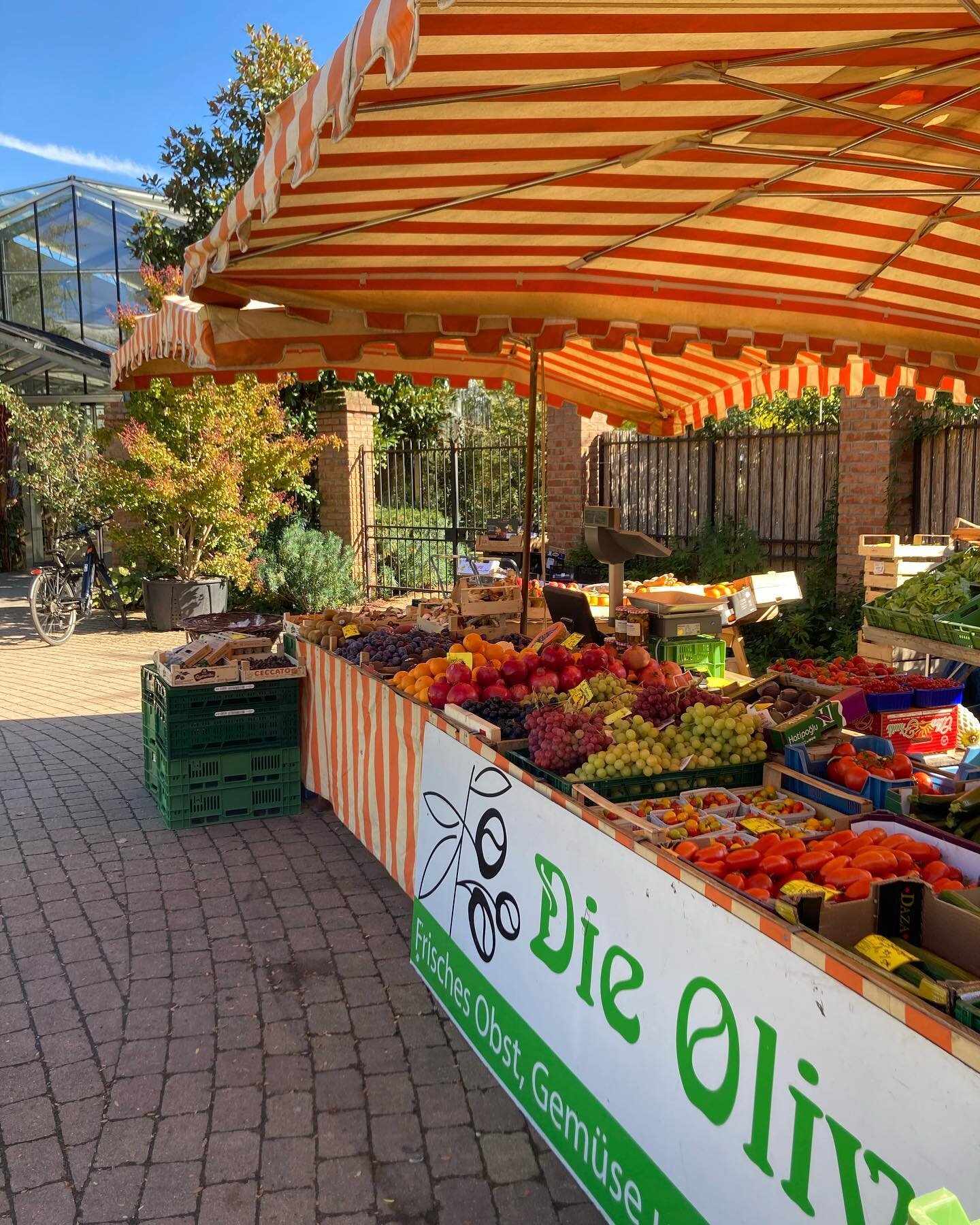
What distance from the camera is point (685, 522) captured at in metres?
12.7

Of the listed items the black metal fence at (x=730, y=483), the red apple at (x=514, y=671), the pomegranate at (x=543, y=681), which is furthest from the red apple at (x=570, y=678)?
the black metal fence at (x=730, y=483)

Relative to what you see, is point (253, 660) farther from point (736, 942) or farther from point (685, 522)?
point (685, 522)

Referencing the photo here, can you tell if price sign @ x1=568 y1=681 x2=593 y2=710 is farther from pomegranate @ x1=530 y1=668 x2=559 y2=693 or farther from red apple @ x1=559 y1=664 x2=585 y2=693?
red apple @ x1=559 y1=664 x2=585 y2=693

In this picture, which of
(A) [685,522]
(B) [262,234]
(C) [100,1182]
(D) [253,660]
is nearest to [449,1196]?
(C) [100,1182]

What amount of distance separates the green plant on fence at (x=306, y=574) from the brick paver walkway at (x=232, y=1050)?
8005 millimetres

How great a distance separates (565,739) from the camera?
344 cm

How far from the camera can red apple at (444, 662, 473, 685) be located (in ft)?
14.5

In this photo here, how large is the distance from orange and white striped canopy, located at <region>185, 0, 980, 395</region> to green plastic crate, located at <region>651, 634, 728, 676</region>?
5.69 ft

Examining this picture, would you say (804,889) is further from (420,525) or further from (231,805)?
(420,525)

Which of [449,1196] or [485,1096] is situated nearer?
[449,1196]

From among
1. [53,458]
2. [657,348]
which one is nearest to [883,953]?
[657,348]

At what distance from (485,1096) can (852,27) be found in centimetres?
331

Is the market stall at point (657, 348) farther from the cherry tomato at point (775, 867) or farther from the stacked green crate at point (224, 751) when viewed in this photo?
the stacked green crate at point (224, 751)

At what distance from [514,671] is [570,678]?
10.5 inches
